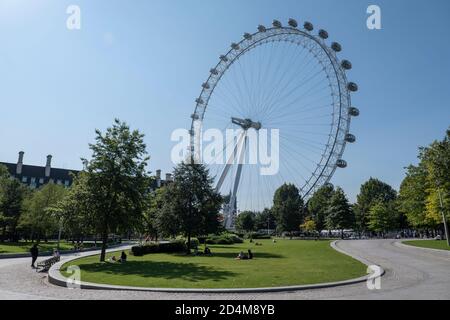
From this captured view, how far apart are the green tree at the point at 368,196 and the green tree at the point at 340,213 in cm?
1990

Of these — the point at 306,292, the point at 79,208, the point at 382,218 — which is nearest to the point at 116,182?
the point at 79,208

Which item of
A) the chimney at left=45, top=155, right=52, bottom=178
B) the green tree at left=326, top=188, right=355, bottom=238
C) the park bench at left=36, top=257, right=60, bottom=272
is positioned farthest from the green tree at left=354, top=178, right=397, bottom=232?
the chimney at left=45, top=155, right=52, bottom=178

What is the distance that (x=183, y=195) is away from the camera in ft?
138

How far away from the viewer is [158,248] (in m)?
40.7

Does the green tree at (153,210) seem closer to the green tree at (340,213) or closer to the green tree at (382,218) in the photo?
the green tree at (340,213)

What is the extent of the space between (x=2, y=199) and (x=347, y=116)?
55846 millimetres

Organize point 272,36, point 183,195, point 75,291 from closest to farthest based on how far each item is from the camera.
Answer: point 75,291 → point 183,195 → point 272,36

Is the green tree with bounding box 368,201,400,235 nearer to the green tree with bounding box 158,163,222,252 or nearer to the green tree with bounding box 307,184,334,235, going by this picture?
the green tree with bounding box 307,184,334,235

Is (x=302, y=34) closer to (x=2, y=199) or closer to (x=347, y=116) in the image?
(x=347, y=116)

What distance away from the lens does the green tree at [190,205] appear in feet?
135

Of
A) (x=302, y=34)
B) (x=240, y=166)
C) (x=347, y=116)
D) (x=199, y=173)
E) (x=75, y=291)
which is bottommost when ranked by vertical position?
(x=75, y=291)

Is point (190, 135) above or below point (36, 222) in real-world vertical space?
above
